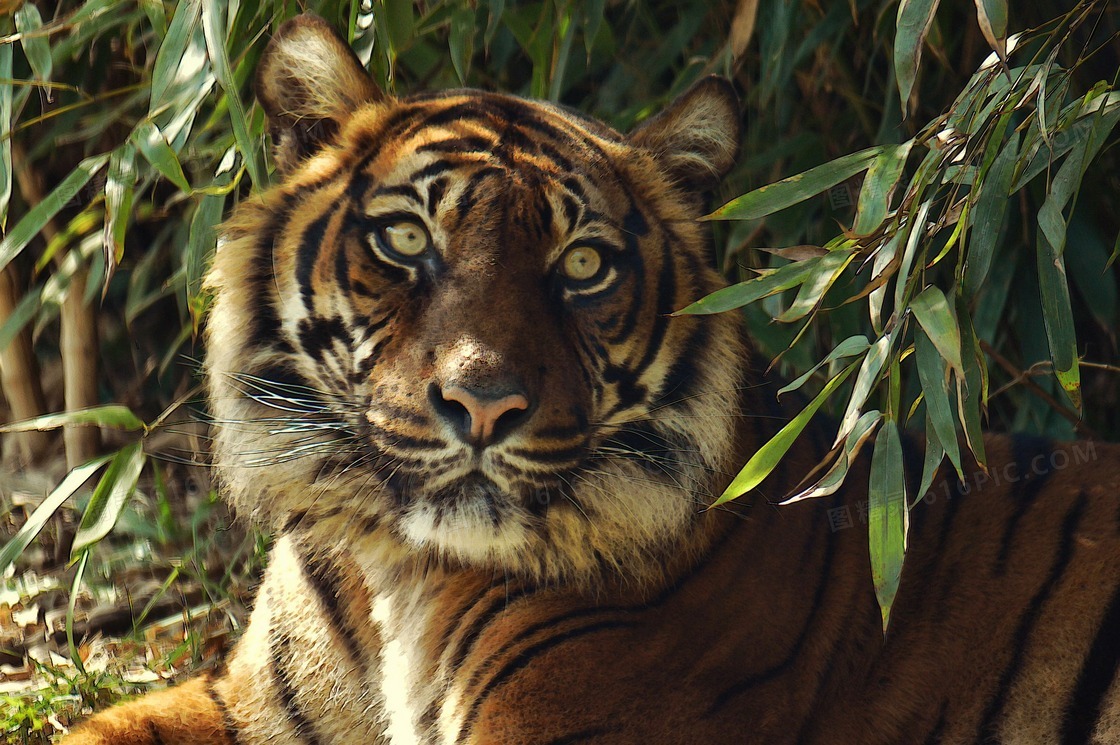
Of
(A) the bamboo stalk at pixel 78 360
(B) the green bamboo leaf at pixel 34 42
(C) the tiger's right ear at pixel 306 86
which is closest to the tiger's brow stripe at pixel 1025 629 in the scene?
(C) the tiger's right ear at pixel 306 86

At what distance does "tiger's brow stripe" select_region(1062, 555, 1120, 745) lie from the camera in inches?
71.9

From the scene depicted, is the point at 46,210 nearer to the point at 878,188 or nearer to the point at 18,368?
the point at 878,188

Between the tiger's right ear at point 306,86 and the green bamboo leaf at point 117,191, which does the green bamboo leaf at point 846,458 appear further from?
the green bamboo leaf at point 117,191

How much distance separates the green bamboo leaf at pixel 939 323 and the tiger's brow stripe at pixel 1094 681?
1.88 feet

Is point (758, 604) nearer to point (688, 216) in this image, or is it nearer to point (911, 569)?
point (911, 569)

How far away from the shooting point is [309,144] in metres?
1.98

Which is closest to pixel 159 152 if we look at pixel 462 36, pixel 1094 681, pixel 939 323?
pixel 462 36

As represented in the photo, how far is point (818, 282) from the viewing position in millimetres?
1696

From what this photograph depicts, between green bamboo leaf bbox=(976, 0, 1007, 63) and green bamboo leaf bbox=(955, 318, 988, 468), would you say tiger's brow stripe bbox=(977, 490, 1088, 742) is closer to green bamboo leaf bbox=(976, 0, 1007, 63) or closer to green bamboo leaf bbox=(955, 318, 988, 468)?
green bamboo leaf bbox=(955, 318, 988, 468)

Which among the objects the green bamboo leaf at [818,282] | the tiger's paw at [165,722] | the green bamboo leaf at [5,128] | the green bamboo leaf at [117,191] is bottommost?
the tiger's paw at [165,722]

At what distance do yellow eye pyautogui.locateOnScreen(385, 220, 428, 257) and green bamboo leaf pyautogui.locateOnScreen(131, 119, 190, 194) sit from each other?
1.13ft

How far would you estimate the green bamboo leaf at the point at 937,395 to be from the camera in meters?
1.59

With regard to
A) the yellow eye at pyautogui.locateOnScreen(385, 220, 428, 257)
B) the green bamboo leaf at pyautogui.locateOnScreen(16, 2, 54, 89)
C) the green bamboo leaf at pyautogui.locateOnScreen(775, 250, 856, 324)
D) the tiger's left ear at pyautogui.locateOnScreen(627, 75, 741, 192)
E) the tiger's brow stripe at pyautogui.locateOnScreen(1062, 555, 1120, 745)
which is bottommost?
the tiger's brow stripe at pyautogui.locateOnScreen(1062, 555, 1120, 745)

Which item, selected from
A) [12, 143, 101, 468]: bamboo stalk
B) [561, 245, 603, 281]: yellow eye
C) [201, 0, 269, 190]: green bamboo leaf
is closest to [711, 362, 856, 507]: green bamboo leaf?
[561, 245, 603, 281]: yellow eye
